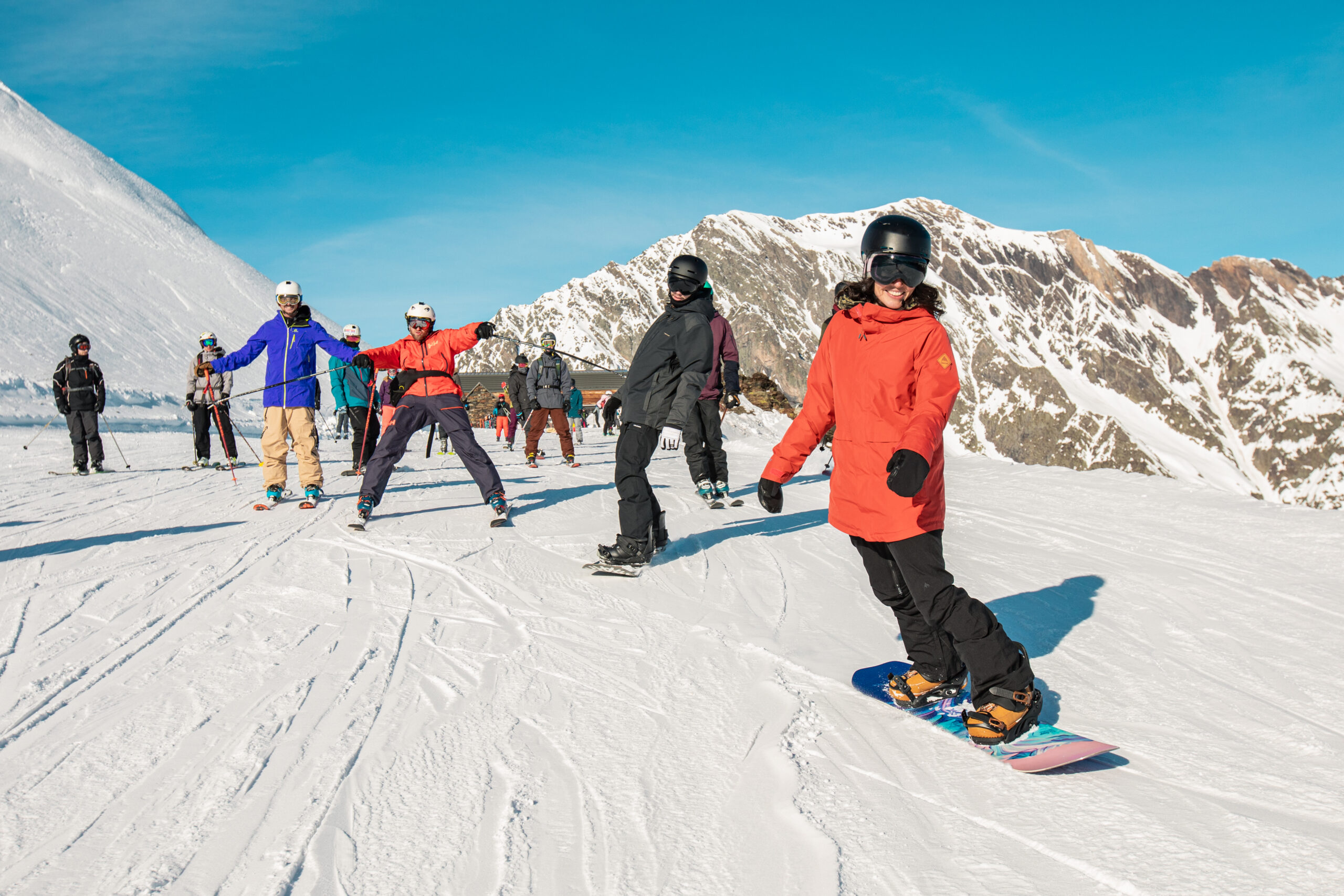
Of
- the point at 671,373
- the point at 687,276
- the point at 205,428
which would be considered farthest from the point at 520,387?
the point at 671,373

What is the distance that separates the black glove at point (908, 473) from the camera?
2.55 m

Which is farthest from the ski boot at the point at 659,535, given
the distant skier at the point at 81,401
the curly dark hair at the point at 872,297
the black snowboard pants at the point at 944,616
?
the distant skier at the point at 81,401

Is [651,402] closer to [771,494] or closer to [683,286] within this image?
[683,286]

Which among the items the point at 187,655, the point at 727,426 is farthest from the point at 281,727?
the point at 727,426

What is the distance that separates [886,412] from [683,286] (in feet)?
9.02

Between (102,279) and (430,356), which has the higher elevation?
(102,279)

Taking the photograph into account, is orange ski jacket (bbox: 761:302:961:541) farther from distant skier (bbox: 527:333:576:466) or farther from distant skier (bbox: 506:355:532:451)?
distant skier (bbox: 506:355:532:451)

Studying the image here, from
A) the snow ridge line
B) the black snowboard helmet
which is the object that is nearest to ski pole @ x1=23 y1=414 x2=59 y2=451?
the black snowboard helmet

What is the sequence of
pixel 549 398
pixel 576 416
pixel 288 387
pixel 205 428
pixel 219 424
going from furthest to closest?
pixel 576 416, pixel 549 398, pixel 205 428, pixel 219 424, pixel 288 387

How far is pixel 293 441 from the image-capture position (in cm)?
762

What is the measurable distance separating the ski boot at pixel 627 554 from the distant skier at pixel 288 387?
3.63 metres

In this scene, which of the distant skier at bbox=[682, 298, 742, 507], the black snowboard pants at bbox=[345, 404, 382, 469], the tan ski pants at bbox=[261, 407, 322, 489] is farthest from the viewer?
the black snowboard pants at bbox=[345, 404, 382, 469]

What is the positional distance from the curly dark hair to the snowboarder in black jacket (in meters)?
2.14

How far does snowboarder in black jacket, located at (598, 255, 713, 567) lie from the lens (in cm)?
515
